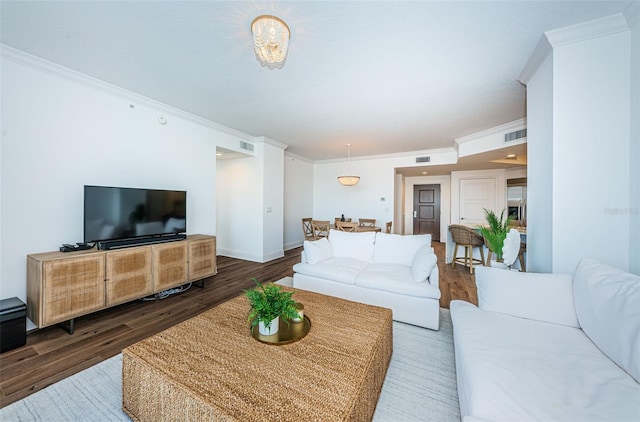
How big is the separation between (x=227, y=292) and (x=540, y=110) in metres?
4.14

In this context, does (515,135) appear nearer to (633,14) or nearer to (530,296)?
(633,14)

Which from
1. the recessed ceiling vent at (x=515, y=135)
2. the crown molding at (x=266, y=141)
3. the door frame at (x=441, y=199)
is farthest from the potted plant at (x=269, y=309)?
the door frame at (x=441, y=199)

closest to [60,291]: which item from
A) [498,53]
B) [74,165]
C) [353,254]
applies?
[74,165]

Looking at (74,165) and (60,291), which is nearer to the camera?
(60,291)

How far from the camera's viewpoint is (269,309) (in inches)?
59.1

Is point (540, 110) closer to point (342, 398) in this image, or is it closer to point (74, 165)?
point (342, 398)

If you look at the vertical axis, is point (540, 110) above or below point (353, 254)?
above

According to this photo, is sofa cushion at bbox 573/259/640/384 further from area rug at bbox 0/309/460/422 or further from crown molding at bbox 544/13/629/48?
crown molding at bbox 544/13/629/48

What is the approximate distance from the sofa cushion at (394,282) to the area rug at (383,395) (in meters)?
0.53

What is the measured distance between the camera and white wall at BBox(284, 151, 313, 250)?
250 inches

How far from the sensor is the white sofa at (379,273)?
241 cm

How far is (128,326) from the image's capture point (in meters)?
2.39

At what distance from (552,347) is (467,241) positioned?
3.22 metres

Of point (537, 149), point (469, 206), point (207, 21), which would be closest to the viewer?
point (207, 21)
